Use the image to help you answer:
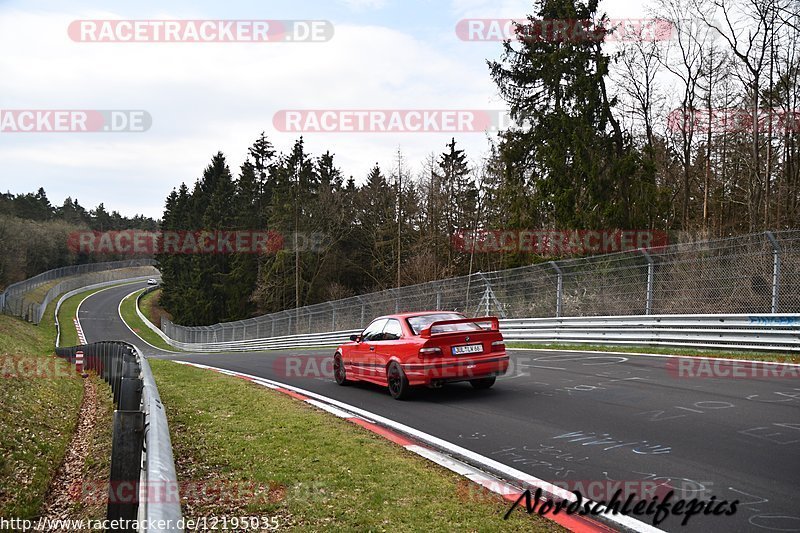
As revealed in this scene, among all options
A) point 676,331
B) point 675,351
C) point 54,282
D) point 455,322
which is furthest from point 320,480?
point 54,282

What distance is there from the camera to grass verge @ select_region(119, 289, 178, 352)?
58.4m

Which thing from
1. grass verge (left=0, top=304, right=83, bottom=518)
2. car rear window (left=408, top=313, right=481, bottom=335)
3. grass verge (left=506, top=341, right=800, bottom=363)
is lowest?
grass verge (left=0, top=304, right=83, bottom=518)

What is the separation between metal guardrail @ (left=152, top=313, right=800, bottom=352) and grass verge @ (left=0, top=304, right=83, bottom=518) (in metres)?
12.0

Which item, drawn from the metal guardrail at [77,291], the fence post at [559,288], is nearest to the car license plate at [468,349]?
the fence post at [559,288]

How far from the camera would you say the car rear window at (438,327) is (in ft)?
31.9

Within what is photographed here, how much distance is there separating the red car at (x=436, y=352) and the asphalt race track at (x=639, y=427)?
0.34 metres

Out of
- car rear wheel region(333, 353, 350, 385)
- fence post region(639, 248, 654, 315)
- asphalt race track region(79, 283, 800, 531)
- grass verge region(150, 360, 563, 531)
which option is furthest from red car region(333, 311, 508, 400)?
fence post region(639, 248, 654, 315)

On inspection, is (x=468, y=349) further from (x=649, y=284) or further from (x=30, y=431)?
(x=649, y=284)

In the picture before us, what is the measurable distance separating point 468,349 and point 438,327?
1.94ft

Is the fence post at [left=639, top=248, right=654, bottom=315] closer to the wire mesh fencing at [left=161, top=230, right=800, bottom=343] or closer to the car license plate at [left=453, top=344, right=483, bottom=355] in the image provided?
the wire mesh fencing at [left=161, top=230, right=800, bottom=343]

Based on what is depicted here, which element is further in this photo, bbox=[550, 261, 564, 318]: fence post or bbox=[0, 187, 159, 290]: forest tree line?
bbox=[0, 187, 159, 290]: forest tree line

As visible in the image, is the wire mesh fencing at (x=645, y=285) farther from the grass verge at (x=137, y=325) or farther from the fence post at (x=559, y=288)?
the grass verge at (x=137, y=325)

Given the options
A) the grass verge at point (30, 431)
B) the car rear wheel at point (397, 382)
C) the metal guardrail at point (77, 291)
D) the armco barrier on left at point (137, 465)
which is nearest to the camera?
the armco barrier on left at point (137, 465)

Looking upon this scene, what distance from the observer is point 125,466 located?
3.74 m
